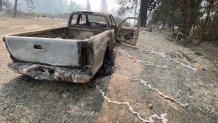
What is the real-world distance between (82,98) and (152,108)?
55.1 inches

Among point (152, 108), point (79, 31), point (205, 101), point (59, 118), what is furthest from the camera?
point (79, 31)

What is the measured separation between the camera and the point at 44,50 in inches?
196

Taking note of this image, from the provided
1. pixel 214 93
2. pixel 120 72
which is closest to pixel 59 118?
pixel 120 72

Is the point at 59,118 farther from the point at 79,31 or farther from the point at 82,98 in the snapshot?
the point at 79,31

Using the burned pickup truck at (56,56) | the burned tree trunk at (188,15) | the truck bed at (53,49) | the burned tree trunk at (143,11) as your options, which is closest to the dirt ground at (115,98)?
the burned pickup truck at (56,56)

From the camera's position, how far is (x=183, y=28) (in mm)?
14719

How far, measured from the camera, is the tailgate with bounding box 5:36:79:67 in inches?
187

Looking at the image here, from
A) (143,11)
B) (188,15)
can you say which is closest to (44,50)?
(188,15)

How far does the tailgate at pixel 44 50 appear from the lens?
15.6 feet

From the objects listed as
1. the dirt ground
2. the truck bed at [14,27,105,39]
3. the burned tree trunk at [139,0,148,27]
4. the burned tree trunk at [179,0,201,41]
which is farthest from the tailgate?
the burned tree trunk at [139,0,148,27]

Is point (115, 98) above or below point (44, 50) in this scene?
below

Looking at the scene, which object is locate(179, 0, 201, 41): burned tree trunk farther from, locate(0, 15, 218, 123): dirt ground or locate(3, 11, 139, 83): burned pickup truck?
locate(3, 11, 139, 83): burned pickup truck

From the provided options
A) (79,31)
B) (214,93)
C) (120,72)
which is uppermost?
(79,31)

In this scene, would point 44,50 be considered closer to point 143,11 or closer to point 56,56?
point 56,56
